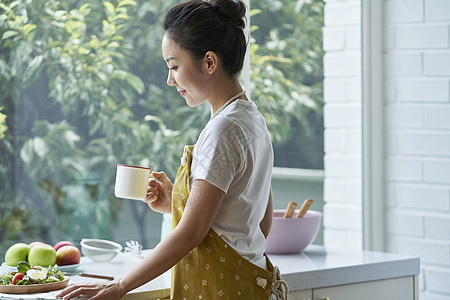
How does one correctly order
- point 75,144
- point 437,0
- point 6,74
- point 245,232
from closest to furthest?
point 245,232 → point 6,74 → point 75,144 → point 437,0

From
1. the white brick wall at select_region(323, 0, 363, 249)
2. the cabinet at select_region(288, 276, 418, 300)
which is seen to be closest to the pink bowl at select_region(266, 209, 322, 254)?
the cabinet at select_region(288, 276, 418, 300)

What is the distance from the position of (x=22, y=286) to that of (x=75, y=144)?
692 mm

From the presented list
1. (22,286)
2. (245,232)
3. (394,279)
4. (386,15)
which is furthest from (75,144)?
(386,15)

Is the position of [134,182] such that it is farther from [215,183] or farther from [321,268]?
[321,268]

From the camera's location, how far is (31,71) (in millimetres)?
2176

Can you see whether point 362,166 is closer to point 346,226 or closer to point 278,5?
point 346,226

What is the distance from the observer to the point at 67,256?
1.99 metres

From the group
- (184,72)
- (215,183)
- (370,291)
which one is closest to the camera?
(215,183)

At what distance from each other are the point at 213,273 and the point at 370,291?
2.38 ft

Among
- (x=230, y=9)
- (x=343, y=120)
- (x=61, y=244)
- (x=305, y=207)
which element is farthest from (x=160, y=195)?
(x=343, y=120)

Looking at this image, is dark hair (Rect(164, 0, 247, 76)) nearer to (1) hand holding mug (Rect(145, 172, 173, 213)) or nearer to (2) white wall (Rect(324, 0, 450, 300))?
(1) hand holding mug (Rect(145, 172, 173, 213))

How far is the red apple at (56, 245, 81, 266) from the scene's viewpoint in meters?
1.99

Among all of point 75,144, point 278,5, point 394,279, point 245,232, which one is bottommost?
point 394,279

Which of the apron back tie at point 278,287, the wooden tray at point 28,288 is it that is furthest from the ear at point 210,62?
A: the wooden tray at point 28,288
